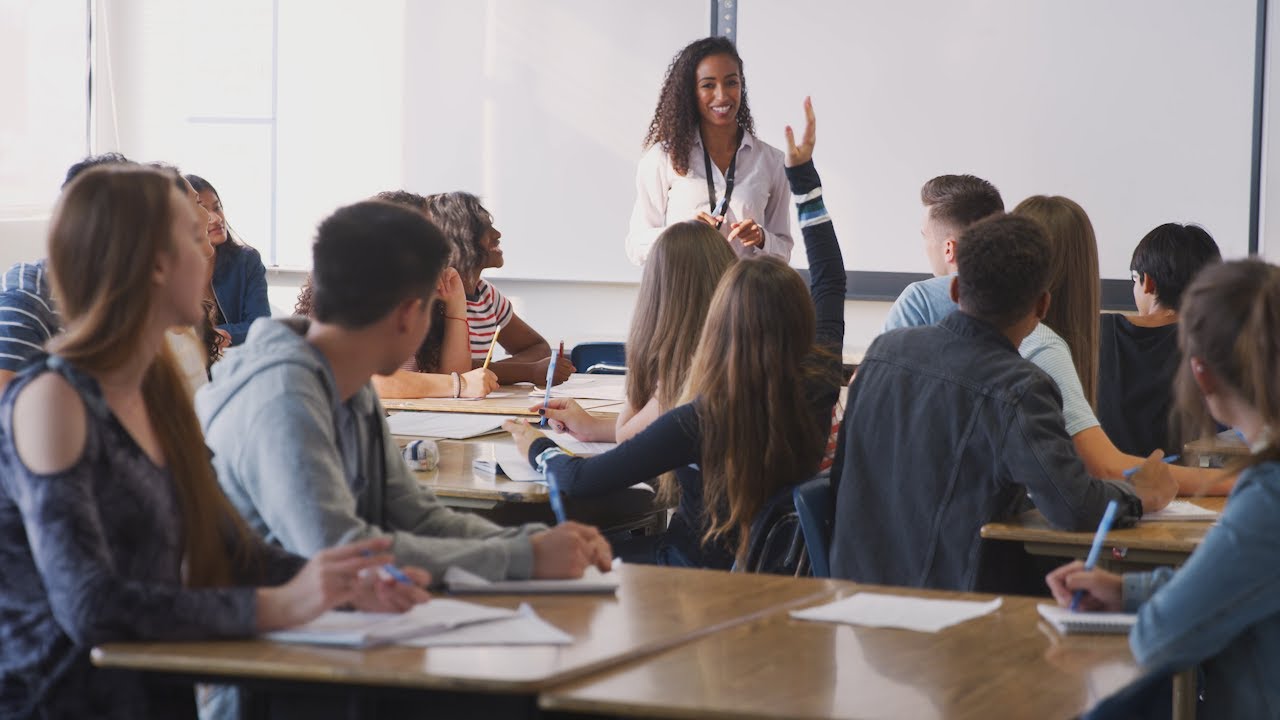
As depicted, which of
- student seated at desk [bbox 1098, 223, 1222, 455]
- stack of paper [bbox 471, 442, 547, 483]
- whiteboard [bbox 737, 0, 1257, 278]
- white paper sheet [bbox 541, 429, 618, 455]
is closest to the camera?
stack of paper [bbox 471, 442, 547, 483]

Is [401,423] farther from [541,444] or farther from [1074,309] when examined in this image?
[1074,309]

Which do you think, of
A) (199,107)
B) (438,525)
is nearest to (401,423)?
(438,525)

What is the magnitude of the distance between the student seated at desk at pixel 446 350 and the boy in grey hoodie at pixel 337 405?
2170mm

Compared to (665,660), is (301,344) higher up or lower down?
higher up

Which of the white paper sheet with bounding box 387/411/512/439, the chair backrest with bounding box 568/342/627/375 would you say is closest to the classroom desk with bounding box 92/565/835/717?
the white paper sheet with bounding box 387/411/512/439

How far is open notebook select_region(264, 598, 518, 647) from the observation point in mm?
1532

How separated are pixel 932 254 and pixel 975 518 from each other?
143 centimetres

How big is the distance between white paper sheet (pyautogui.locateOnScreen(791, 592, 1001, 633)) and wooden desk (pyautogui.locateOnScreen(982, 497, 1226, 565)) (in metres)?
0.53

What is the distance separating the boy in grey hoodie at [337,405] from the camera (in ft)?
5.71

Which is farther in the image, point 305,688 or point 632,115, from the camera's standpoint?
point 632,115

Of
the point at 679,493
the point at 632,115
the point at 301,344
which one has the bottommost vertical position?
the point at 679,493

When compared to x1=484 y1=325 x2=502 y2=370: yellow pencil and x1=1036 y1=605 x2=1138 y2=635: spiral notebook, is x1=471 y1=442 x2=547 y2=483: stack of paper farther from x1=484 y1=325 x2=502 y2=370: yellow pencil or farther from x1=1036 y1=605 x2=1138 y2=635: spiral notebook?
x1=1036 y1=605 x2=1138 y2=635: spiral notebook

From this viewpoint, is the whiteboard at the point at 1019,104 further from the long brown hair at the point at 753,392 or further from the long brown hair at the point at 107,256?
the long brown hair at the point at 107,256

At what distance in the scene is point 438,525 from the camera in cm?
205
